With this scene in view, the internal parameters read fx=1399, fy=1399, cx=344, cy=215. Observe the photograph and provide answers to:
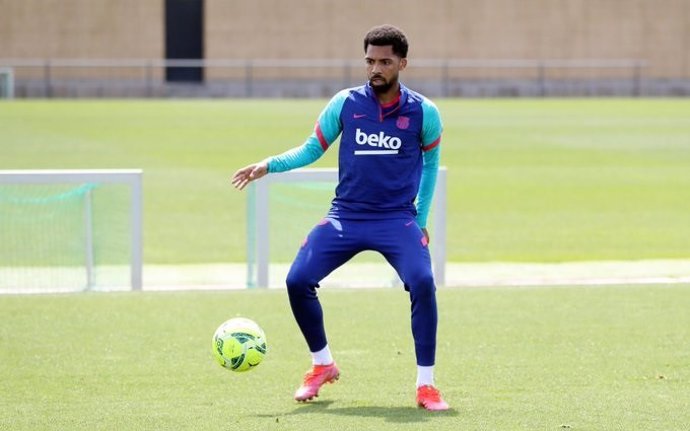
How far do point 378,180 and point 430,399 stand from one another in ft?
4.01

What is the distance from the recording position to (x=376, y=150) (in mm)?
7645

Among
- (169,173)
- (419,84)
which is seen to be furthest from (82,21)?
(169,173)

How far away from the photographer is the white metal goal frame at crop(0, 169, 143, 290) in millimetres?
12477

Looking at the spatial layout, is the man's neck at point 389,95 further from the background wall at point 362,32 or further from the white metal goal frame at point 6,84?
the background wall at point 362,32

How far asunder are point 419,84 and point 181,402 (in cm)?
4413

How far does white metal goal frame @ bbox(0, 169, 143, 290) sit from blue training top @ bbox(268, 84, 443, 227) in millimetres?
5143

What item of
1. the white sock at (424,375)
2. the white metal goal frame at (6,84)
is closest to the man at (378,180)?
the white sock at (424,375)

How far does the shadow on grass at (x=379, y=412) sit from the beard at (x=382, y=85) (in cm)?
173

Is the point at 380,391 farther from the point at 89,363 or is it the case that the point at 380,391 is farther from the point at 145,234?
the point at 145,234

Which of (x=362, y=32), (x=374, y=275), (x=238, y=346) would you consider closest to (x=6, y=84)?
(x=362, y=32)

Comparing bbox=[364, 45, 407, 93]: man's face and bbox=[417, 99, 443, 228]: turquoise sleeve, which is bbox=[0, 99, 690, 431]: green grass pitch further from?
bbox=[364, 45, 407, 93]: man's face

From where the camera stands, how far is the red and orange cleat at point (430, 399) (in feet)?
24.7

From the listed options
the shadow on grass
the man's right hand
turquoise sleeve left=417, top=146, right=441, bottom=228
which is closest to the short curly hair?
turquoise sleeve left=417, top=146, right=441, bottom=228

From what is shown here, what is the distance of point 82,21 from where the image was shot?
52.0 meters
